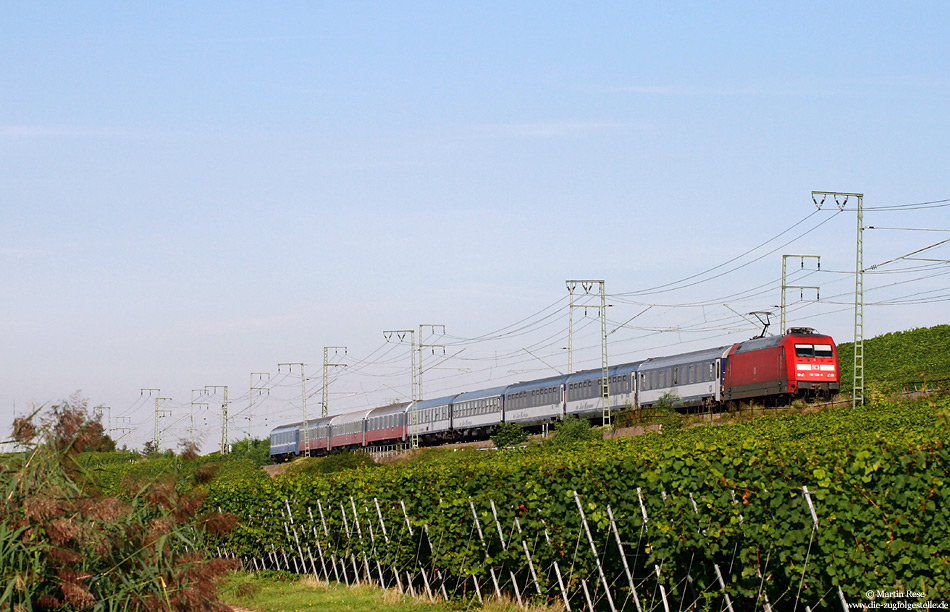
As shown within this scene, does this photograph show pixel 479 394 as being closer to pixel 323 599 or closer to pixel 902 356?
pixel 902 356

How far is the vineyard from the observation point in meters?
10.8

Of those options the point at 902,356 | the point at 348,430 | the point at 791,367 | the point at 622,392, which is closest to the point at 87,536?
the point at 791,367

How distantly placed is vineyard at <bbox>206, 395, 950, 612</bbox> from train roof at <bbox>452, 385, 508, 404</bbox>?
137 feet

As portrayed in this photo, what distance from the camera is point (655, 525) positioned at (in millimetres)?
14062

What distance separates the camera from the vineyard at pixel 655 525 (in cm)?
1084

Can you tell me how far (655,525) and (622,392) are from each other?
44452mm

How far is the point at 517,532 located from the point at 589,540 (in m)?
2.14

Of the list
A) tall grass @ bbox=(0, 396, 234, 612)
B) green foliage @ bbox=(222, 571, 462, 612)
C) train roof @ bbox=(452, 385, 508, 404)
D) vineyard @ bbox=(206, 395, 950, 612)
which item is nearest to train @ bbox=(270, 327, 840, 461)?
train roof @ bbox=(452, 385, 508, 404)

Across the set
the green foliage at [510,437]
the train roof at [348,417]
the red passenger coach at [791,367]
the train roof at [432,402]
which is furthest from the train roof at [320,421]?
the red passenger coach at [791,367]

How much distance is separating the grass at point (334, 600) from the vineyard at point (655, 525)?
43 centimetres

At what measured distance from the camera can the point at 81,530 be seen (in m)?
8.07

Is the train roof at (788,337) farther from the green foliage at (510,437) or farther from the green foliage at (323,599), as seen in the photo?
the green foliage at (323,599)

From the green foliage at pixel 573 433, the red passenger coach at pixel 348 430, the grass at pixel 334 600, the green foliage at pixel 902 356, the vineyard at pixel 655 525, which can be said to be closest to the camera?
the vineyard at pixel 655 525

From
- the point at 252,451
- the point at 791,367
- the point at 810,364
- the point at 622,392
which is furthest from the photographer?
the point at 252,451
